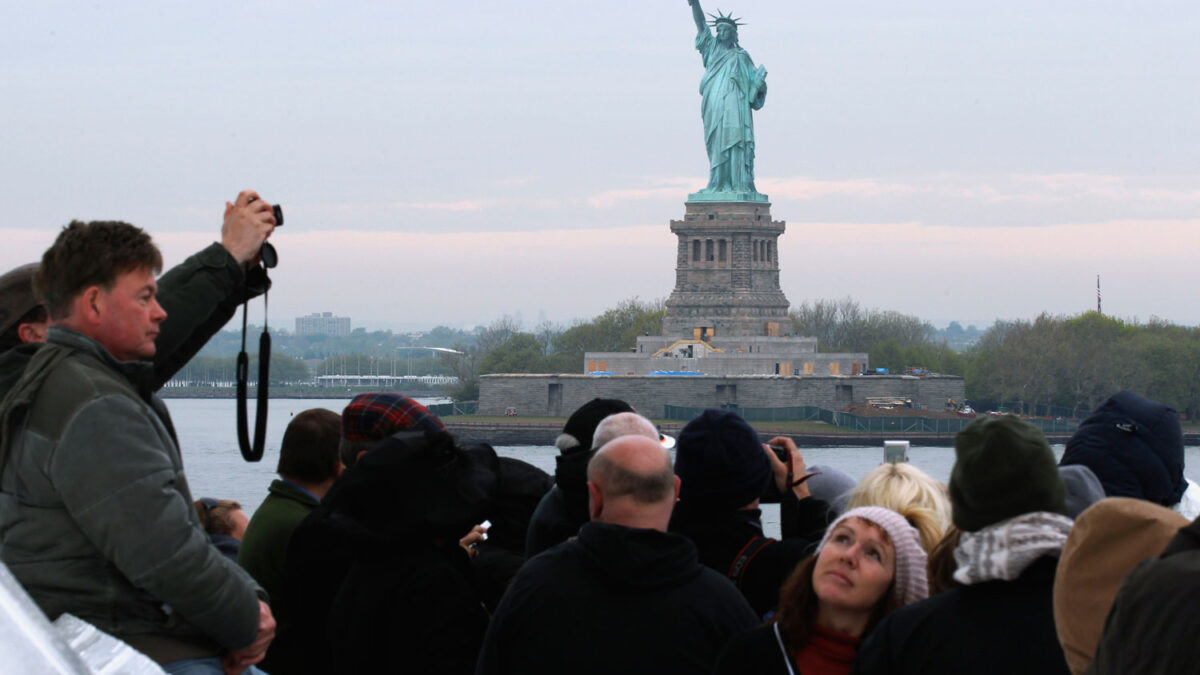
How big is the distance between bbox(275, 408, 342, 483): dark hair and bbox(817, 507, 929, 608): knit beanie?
2.23 meters

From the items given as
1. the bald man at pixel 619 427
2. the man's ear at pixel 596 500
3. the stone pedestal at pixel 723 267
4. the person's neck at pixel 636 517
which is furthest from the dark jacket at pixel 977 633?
the stone pedestal at pixel 723 267

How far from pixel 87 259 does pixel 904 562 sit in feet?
7.11

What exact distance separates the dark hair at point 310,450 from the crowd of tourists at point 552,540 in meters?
0.10

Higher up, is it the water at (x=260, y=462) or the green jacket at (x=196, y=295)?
the green jacket at (x=196, y=295)

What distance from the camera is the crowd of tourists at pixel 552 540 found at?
3.55 m

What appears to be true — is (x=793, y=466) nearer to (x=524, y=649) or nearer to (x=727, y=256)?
(x=524, y=649)

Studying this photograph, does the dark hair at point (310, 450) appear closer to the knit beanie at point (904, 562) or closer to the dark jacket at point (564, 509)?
the dark jacket at point (564, 509)

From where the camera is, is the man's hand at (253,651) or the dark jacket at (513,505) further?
the dark jacket at (513,505)

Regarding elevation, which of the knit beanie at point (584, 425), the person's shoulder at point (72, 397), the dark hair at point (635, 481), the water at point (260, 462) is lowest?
the water at point (260, 462)

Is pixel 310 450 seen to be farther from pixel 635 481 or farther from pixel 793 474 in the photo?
pixel 635 481

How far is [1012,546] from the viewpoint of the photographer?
372 centimetres

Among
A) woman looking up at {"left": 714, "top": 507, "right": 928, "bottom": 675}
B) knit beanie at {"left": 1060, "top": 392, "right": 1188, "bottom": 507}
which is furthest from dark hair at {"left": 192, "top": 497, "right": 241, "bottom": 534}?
knit beanie at {"left": 1060, "top": 392, "right": 1188, "bottom": 507}

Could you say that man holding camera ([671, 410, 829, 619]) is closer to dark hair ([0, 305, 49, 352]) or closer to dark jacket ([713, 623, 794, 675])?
dark jacket ([713, 623, 794, 675])

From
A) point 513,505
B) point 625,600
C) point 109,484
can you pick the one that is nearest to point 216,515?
point 513,505
